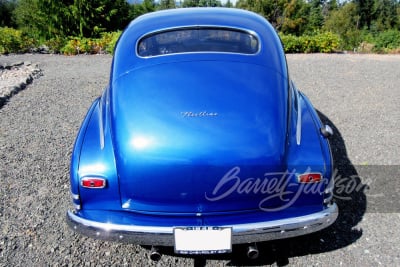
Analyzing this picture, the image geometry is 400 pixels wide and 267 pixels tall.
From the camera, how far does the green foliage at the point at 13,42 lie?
1173cm

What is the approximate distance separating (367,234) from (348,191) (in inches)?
25.2

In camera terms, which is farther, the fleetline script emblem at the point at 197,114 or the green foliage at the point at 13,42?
the green foliage at the point at 13,42

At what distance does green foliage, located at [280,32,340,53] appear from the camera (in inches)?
447

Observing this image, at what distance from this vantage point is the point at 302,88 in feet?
22.4

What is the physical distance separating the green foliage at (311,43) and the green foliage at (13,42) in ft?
29.2

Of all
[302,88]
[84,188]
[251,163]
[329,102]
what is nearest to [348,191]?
[251,163]

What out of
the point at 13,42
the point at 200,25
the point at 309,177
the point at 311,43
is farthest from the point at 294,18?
the point at 309,177

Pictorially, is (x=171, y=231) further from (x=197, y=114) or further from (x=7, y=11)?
(x=7, y=11)

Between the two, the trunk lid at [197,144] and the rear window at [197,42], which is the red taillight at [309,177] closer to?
the trunk lid at [197,144]

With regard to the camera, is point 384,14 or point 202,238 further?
point 384,14

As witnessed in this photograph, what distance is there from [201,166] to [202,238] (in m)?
0.46

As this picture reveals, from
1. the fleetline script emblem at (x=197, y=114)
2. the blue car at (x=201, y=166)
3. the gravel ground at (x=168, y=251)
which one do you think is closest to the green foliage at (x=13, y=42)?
the gravel ground at (x=168, y=251)

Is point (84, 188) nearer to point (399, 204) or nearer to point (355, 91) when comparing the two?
point (399, 204)

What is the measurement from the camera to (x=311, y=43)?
1136 cm
